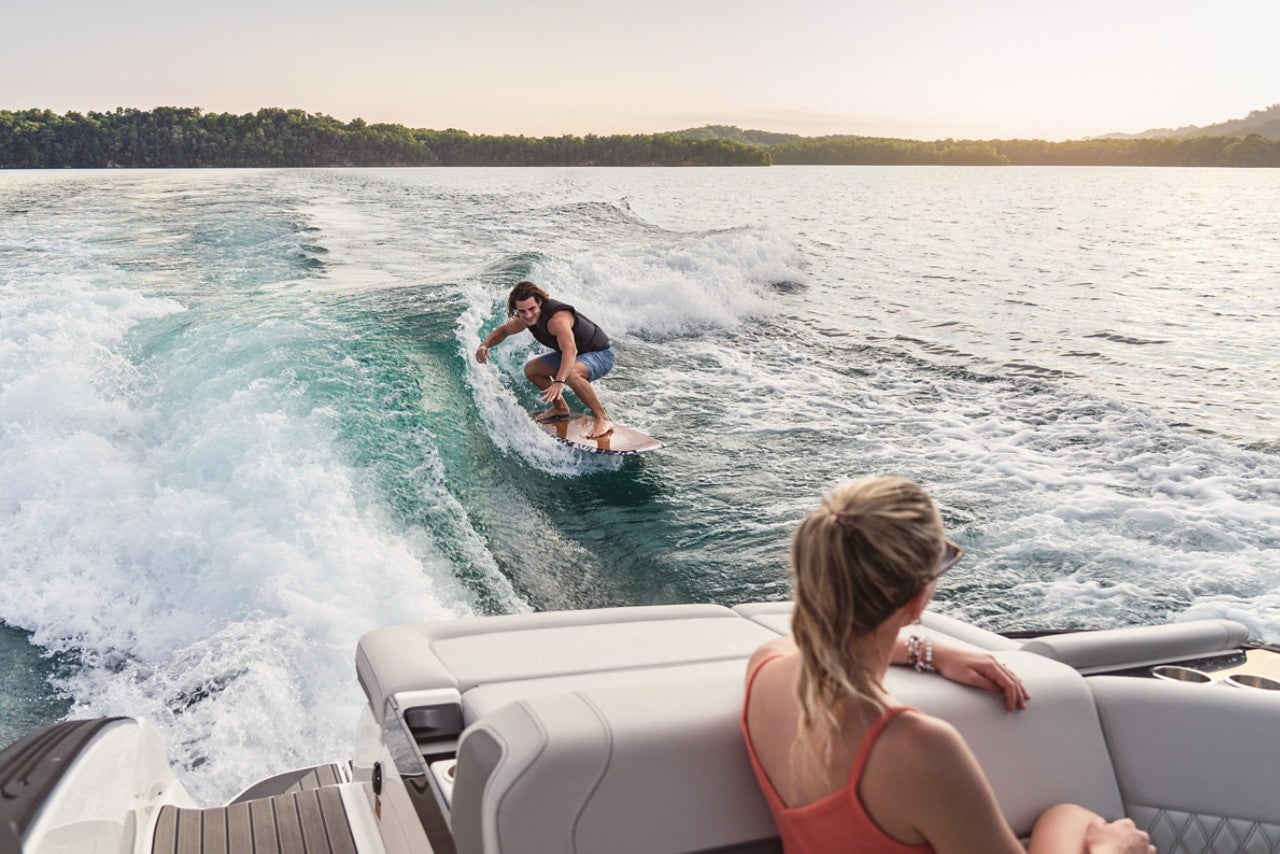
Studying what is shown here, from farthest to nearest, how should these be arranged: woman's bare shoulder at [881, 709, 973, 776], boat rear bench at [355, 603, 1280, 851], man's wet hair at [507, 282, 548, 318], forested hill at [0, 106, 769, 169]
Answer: forested hill at [0, 106, 769, 169] → man's wet hair at [507, 282, 548, 318] → boat rear bench at [355, 603, 1280, 851] → woman's bare shoulder at [881, 709, 973, 776]

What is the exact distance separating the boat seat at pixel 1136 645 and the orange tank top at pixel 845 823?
103 centimetres

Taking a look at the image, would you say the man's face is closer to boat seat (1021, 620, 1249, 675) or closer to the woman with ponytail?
boat seat (1021, 620, 1249, 675)

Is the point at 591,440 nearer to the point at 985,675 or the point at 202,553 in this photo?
the point at 202,553

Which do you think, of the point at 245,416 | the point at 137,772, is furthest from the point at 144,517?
the point at 137,772

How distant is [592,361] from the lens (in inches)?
315

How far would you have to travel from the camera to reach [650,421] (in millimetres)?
9219

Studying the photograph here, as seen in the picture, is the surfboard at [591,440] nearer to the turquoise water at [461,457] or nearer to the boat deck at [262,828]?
the turquoise water at [461,457]

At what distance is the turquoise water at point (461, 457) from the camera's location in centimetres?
495

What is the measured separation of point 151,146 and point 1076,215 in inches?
1488

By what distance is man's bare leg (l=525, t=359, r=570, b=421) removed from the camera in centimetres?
809

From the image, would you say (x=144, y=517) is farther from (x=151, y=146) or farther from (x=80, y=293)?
(x=151, y=146)

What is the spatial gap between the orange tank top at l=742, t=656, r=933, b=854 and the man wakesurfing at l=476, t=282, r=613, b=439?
6117mm

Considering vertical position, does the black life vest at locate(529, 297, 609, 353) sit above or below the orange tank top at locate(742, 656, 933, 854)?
below

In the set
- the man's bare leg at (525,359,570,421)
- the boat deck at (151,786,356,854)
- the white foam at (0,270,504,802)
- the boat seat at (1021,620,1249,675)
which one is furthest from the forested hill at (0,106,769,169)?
the boat seat at (1021,620,1249,675)
